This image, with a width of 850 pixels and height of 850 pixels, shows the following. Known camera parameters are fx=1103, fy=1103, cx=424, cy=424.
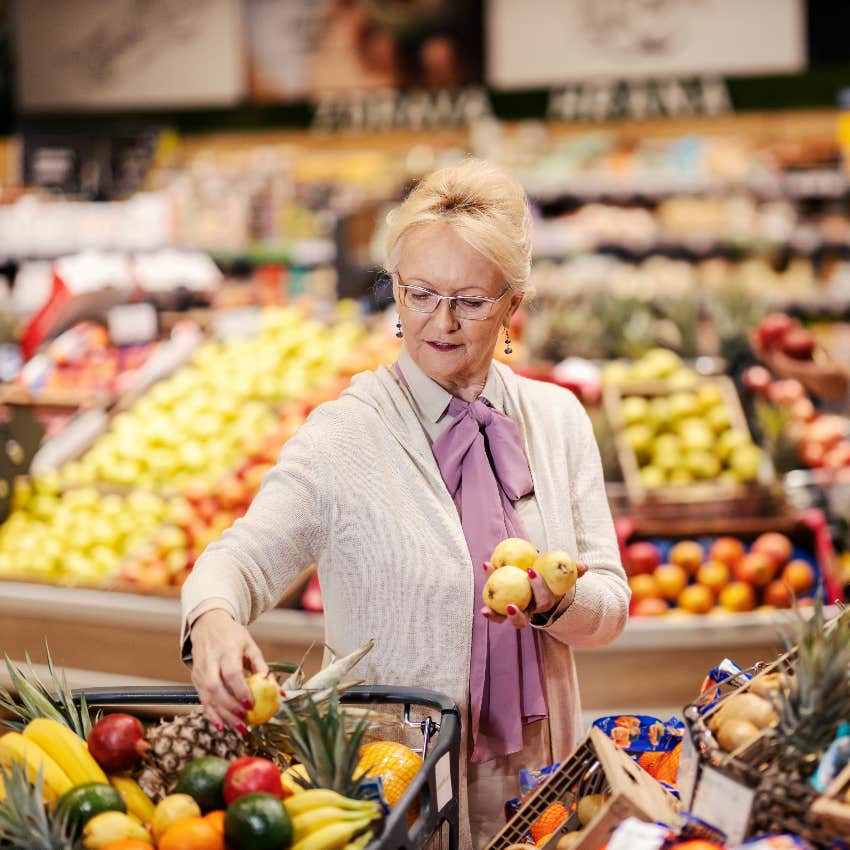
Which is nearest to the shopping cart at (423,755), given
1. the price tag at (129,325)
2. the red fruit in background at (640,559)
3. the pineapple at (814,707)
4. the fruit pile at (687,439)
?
the pineapple at (814,707)

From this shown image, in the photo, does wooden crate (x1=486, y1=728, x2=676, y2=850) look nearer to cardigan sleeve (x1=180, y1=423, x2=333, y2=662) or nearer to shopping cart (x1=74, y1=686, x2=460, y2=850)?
shopping cart (x1=74, y1=686, x2=460, y2=850)

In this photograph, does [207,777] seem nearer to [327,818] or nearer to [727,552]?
[327,818]

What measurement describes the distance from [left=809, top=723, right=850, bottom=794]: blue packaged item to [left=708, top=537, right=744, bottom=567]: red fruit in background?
201cm

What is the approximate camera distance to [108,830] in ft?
4.22

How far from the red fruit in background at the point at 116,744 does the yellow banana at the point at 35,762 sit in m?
0.05

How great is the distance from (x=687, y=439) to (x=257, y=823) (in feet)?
8.78

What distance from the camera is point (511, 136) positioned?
32.1 feet

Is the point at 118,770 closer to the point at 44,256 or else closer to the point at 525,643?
the point at 525,643

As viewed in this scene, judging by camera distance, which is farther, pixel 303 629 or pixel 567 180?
pixel 567 180

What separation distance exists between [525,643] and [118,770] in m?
0.68

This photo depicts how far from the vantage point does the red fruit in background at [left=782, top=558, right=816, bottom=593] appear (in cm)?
316

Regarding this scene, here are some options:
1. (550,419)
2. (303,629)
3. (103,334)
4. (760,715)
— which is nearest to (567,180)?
(103,334)

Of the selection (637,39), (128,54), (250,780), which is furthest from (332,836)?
(128,54)

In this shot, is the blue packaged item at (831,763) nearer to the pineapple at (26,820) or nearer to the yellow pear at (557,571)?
the yellow pear at (557,571)
